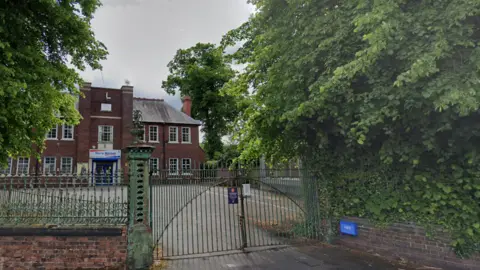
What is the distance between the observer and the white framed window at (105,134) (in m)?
27.0

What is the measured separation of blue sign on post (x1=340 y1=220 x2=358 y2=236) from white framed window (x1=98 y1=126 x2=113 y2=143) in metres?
24.8

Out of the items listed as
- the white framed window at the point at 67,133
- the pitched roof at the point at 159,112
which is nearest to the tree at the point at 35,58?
the white framed window at the point at 67,133

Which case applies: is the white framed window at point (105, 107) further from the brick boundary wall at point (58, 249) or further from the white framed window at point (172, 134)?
the brick boundary wall at point (58, 249)

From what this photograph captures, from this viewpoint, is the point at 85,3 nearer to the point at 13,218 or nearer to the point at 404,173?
the point at 13,218

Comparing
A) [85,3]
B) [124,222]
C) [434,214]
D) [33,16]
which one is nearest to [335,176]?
[434,214]

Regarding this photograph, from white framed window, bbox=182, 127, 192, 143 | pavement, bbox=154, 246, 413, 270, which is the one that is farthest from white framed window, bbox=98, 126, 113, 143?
pavement, bbox=154, 246, 413, 270

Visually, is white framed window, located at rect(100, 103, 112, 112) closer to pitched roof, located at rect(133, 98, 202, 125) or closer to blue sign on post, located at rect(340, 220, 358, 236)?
pitched roof, located at rect(133, 98, 202, 125)

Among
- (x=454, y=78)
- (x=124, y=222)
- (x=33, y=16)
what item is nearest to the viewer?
(x=454, y=78)

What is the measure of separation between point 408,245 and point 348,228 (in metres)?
1.36

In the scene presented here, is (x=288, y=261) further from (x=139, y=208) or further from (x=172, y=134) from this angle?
(x=172, y=134)

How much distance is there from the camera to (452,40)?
448cm

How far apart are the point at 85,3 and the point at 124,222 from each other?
5697 millimetres

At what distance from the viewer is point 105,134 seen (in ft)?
89.4

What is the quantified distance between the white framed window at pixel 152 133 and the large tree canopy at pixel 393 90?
23293mm
